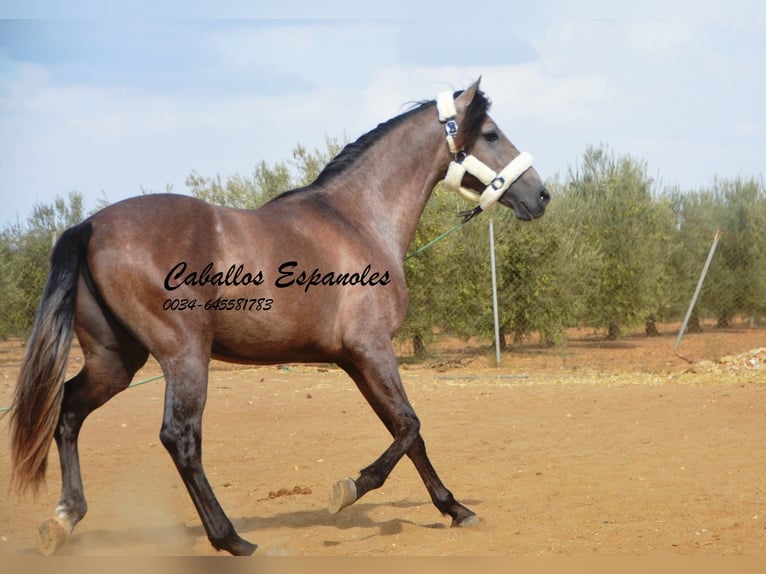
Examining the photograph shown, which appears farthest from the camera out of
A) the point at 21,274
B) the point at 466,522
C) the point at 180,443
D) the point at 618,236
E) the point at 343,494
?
the point at 618,236

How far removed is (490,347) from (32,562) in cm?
1797

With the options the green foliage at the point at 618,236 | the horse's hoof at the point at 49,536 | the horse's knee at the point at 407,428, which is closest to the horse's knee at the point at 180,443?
the horse's hoof at the point at 49,536

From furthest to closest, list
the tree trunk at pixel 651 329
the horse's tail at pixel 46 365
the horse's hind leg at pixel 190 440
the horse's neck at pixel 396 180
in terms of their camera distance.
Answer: the tree trunk at pixel 651 329, the horse's neck at pixel 396 180, the horse's tail at pixel 46 365, the horse's hind leg at pixel 190 440

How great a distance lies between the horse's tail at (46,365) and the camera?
13.3 feet

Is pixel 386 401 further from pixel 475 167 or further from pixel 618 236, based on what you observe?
pixel 618 236

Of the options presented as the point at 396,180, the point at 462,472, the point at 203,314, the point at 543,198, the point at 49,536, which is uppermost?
the point at 396,180

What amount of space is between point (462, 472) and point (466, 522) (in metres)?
1.64

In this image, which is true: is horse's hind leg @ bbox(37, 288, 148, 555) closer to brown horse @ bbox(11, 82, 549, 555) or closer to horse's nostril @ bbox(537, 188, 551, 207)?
brown horse @ bbox(11, 82, 549, 555)

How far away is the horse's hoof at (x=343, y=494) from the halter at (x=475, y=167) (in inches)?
74.1

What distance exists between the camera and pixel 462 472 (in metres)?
6.34

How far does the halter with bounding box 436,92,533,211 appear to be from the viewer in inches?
202

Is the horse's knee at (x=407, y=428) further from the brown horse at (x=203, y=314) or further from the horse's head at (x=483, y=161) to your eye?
the horse's head at (x=483, y=161)

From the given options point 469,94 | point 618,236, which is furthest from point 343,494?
point 618,236

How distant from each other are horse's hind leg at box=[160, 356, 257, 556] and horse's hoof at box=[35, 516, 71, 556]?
67cm
